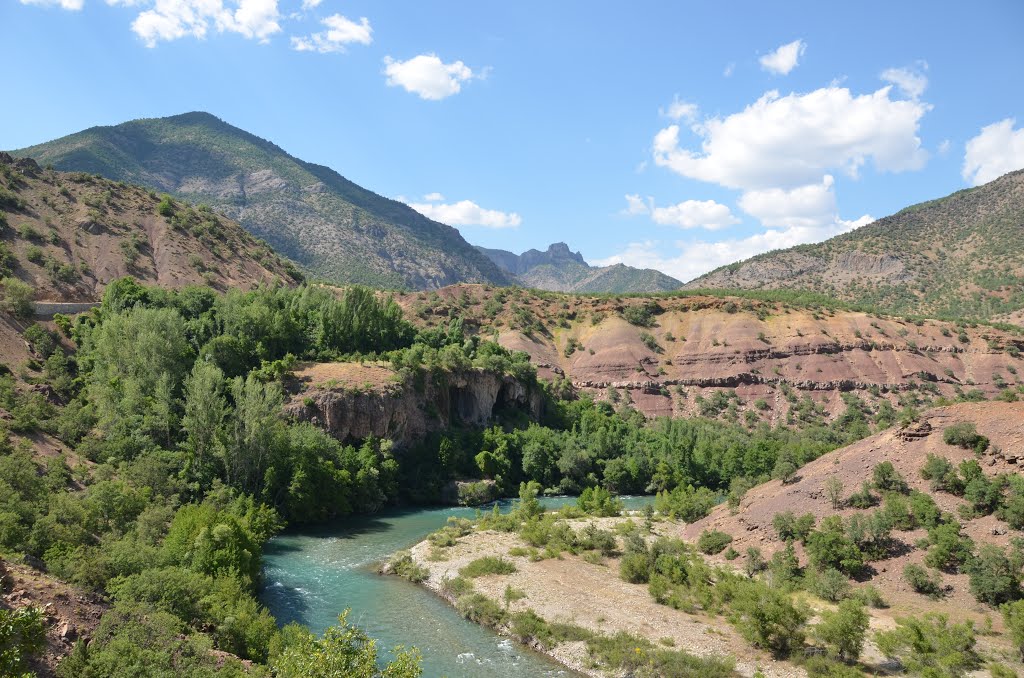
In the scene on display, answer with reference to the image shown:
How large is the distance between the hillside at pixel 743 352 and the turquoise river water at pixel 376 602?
52.3m

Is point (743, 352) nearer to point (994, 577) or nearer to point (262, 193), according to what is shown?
point (994, 577)

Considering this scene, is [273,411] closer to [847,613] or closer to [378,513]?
[378,513]

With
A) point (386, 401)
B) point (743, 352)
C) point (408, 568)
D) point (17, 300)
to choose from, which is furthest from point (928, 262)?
point (17, 300)

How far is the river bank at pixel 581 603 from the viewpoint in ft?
77.9

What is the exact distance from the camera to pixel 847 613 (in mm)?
22656

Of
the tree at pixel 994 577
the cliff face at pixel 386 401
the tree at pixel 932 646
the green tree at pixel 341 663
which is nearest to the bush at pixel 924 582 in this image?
the tree at pixel 994 577

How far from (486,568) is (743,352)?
223 ft

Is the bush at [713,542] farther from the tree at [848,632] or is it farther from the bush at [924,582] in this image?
the tree at [848,632]

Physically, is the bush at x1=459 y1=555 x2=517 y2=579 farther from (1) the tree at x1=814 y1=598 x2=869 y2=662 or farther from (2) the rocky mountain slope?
(1) the tree at x1=814 y1=598 x2=869 y2=662

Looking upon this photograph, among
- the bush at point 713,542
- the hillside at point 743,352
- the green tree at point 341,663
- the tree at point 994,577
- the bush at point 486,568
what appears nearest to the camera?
the green tree at point 341,663

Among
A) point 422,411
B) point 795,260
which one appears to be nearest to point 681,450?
point 422,411

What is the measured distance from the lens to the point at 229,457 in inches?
1641

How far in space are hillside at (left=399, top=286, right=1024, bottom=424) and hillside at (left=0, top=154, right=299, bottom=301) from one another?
28877 millimetres

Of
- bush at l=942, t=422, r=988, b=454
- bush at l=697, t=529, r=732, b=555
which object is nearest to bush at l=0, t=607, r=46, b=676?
bush at l=697, t=529, r=732, b=555
